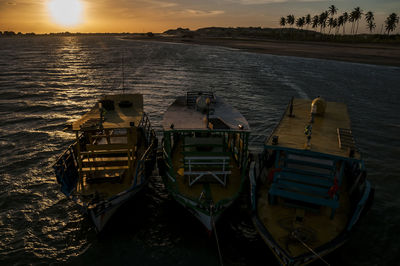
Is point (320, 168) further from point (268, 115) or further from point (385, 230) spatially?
point (268, 115)

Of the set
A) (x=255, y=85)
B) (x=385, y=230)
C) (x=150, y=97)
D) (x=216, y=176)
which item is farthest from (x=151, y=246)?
(x=255, y=85)

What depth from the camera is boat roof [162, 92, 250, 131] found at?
1138 cm

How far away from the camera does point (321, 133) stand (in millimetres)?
11344

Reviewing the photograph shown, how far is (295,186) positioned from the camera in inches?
375

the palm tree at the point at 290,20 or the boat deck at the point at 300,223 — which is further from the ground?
the palm tree at the point at 290,20

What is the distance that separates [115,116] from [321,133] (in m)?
10.6

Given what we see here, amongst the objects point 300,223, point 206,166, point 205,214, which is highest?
point 206,166

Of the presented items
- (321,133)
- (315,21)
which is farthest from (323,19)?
(321,133)

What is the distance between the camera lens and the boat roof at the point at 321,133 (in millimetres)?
9891

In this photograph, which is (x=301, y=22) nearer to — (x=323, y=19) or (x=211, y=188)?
(x=323, y=19)

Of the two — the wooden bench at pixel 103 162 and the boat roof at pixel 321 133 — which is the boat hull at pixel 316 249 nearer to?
the boat roof at pixel 321 133

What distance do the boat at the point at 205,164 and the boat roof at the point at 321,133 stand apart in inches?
69.6

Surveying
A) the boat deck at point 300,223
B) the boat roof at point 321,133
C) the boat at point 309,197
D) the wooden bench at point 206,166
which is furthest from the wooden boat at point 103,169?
the boat roof at point 321,133

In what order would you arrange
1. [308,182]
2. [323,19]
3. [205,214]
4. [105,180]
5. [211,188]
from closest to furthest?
[308,182] < [205,214] < [211,188] < [105,180] < [323,19]
